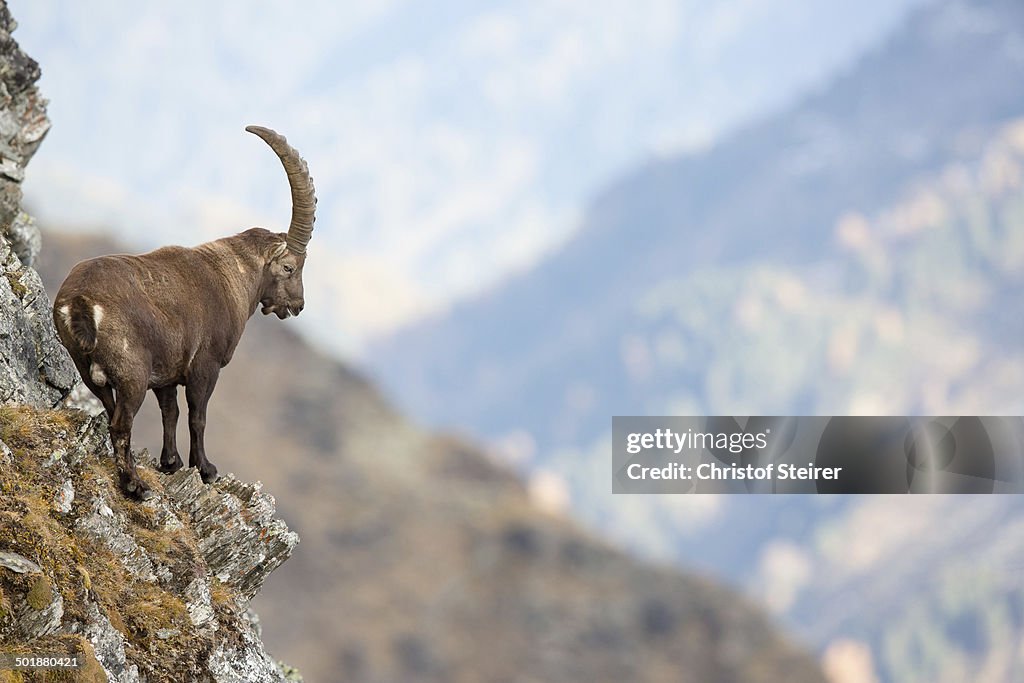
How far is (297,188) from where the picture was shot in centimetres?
1664

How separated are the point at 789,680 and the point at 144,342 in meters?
92.4

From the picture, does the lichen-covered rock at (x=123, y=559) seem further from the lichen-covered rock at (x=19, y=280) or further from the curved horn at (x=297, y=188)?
the curved horn at (x=297, y=188)

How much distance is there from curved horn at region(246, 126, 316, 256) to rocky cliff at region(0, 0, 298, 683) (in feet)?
10.8

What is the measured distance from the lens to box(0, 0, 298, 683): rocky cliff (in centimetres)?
1229

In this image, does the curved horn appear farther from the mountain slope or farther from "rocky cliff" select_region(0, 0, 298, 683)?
the mountain slope

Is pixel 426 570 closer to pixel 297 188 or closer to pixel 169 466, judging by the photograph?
pixel 169 466

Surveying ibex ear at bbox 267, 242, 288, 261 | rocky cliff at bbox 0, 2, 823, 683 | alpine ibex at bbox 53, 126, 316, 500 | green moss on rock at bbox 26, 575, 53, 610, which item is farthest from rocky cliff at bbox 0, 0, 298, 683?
rocky cliff at bbox 0, 2, 823, 683

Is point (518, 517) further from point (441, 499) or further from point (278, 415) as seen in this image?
point (278, 415)

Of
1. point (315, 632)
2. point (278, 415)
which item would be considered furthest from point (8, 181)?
point (278, 415)

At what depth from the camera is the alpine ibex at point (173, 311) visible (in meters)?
13.9

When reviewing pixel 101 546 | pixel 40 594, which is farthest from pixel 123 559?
pixel 40 594

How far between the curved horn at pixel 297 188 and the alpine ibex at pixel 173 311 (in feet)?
0.04

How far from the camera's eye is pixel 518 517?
10569cm

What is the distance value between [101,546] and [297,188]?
17.3ft
